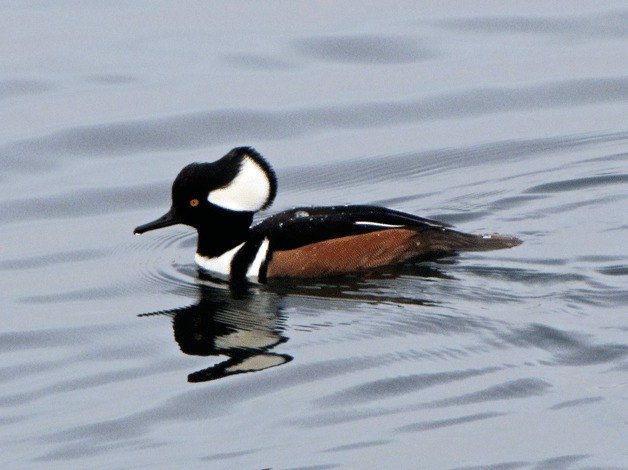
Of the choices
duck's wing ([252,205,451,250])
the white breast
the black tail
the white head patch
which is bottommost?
the white breast

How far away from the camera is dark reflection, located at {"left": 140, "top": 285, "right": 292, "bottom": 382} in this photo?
8977 mm

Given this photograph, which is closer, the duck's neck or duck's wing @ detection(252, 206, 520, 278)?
duck's wing @ detection(252, 206, 520, 278)

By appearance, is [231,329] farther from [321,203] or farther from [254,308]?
[321,203]

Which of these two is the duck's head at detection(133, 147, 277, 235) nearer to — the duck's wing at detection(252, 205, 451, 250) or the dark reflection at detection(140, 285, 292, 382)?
the duck's wing at detection(252, 205, 451, 250)

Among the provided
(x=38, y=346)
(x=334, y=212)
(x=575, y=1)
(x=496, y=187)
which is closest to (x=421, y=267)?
(x=334, y=212)

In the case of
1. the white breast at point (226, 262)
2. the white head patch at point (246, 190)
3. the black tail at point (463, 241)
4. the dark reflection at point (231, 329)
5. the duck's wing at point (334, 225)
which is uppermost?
the white head patch at point (246, 190)

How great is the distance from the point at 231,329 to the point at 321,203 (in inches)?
124

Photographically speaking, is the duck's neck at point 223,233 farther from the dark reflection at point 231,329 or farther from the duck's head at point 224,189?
the dark reflection at point 231,329

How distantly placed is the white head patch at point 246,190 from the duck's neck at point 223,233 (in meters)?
0.11

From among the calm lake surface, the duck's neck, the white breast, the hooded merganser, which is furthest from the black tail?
the duck's neck

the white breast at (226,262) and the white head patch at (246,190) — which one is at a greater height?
the white head patch at (246,190)

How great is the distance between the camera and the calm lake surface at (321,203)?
7848 mm

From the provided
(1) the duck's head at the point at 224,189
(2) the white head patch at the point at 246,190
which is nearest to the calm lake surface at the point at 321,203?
(1) the duck's head at the point at 224,189

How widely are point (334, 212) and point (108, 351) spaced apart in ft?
7.18
